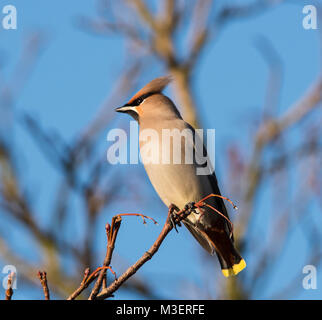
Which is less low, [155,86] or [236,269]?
[155,86]

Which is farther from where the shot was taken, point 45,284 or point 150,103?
point 150,103

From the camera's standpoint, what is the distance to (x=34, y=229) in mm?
7262

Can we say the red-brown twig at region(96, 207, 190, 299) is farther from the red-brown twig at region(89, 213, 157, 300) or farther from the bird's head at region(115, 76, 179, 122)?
the bird's head at region(115, 76, 179, 122)

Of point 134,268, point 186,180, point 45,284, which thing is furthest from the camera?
point 186,180

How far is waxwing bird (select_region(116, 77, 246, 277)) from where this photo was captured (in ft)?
12.9

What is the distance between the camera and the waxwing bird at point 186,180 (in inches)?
155

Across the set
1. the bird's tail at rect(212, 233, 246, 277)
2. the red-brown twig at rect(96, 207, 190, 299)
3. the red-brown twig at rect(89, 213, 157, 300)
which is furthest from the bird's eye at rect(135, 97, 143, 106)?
the red-brown twig at rect(89, 213, 157, 300)

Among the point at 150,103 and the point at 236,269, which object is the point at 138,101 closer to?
the point at 150,103

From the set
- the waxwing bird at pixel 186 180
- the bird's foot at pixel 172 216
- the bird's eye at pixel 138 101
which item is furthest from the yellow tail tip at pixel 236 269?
the bird's eye at pixel 138 101

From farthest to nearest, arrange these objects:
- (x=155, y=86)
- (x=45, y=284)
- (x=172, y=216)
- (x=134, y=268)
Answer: (x=155, y=86) < (x=172, y=216) < (x=134, y=268) < (x=45, y=284)

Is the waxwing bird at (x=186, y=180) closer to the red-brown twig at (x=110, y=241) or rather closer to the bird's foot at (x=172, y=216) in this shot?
the bird's foot at (x=172, y=216)

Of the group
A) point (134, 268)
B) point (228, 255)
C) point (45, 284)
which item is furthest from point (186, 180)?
point (45, 284)

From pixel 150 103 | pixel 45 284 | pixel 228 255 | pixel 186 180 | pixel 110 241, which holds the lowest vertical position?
pixel 45 284

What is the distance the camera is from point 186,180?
13.0ft
